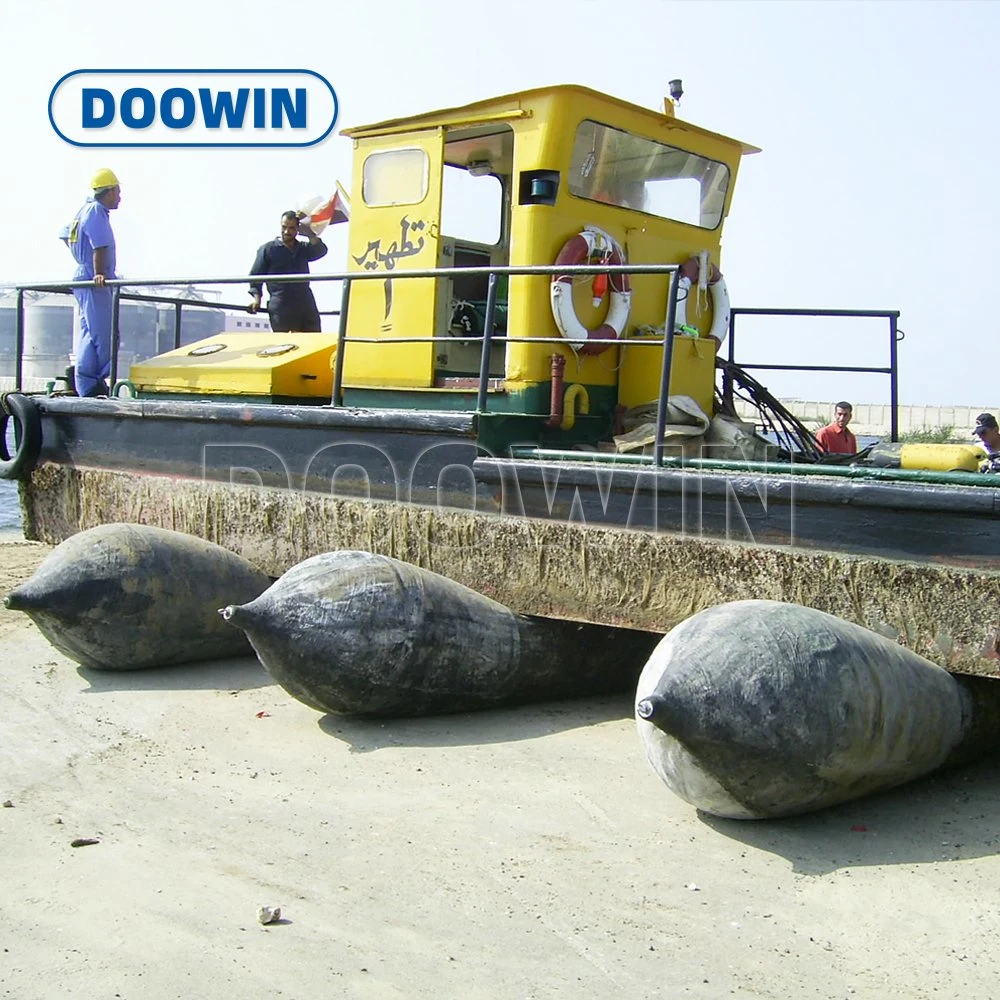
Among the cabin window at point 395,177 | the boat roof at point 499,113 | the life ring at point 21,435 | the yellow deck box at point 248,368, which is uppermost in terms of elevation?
the boat roof at point 499,113

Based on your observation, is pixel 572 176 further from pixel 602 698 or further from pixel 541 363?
pixel 602 698

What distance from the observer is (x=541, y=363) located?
21.0 feet

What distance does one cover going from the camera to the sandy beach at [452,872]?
11.1 feet

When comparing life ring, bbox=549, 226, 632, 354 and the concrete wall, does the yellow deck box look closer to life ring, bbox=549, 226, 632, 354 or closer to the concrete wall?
life ring, bbox=549, 226, 632, 354

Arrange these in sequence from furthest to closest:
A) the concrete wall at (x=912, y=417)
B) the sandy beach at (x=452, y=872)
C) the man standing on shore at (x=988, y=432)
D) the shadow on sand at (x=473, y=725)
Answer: the concrete wall at (x=912, y=417), the man standing on shore at (x=988, y=432), the shadow on sand at (x=473, y=725), the sandy beach at (x=452, y=872)

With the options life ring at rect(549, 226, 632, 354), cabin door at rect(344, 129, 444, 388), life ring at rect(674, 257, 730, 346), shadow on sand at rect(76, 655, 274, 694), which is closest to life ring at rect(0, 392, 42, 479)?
shadow on sand at rect(76, 655, 274, 694)

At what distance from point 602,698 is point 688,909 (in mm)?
2372

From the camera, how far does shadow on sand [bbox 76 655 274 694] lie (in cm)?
633

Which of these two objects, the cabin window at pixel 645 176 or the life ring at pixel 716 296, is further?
the life ring at pixel 716 296

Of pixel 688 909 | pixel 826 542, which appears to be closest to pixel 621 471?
pixel 826 542

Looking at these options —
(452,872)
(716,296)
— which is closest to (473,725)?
(452,872)

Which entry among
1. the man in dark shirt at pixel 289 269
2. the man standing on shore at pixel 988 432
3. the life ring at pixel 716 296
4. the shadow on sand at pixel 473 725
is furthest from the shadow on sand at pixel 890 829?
the man in dark shirt at pixel 289 269

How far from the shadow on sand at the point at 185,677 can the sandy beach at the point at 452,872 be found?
2.10 feet

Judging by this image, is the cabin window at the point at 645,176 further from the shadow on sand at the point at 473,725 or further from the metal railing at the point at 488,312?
the shadow on sand at the point at 473,725
